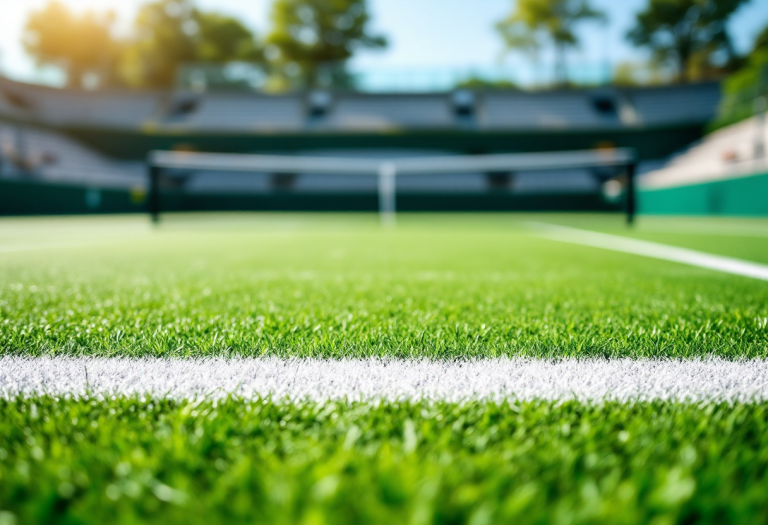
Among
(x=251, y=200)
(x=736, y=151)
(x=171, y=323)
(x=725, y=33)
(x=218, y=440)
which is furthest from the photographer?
(x=725, y=33)

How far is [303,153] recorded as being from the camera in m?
24.1

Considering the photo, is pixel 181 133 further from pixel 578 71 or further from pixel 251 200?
pixel 578 71

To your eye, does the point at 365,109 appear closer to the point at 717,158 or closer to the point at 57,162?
the point at 57,162

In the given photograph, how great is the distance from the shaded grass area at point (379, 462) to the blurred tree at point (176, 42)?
139ft

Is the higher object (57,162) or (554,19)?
(554,19)

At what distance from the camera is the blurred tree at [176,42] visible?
3844 centimetres

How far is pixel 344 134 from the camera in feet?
78.6

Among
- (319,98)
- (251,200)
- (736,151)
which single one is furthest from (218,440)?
(319,98)

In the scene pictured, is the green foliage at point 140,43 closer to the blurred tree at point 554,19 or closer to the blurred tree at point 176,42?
the blurred tree at point 176,42

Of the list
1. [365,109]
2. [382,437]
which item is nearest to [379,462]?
[382,437]

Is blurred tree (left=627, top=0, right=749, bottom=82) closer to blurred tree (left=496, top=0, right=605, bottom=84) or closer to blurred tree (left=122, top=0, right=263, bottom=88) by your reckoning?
blurred tree (left=496, top=0, right=605, bottom=84)

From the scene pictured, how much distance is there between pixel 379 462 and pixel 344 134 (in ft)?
79.1

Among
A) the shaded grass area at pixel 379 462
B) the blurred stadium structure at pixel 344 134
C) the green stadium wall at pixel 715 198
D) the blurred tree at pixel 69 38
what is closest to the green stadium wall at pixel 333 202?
the blurred stadium structure at pixel 344 134

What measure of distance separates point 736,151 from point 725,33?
2055 centimetres
